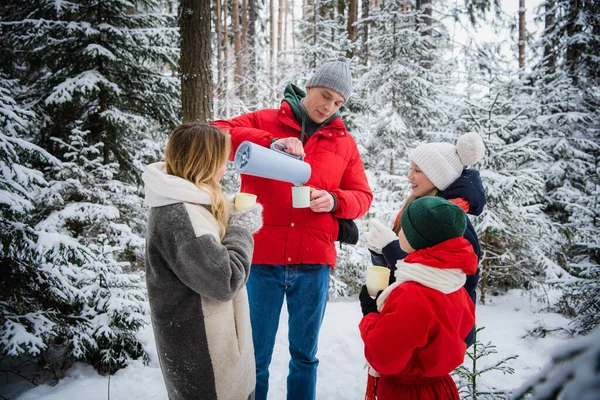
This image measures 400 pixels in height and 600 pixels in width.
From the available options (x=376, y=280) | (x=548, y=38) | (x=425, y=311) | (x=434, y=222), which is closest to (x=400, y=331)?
(x=425, y=311)

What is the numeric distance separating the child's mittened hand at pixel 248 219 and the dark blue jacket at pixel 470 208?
756 millimetres

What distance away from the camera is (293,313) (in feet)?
7.52

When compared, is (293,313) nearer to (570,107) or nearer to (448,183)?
(448,183)

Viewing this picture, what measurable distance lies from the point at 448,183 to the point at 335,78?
1010 mm

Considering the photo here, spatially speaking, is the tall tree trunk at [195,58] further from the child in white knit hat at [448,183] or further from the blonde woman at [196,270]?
the child in white knit hat at [448,183]

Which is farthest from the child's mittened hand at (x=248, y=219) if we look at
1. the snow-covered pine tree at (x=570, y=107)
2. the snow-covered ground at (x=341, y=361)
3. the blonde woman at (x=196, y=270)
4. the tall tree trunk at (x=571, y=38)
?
the tall tree trunk at (x=571, y=38)

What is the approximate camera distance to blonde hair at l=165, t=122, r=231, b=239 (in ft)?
5.29

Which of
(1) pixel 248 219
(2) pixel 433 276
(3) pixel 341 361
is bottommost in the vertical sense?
(3) pixel 341 361

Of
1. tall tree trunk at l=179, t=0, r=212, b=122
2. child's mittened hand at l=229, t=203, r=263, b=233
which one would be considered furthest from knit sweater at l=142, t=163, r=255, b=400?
tall tree trunk at l=179, t=0, r=212, b=122

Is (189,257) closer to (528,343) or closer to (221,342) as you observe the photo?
(221,342)

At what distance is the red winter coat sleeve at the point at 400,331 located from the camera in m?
1.43

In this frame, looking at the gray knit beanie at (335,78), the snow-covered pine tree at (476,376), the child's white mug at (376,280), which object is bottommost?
the snow-covered pine tree at (476,376)

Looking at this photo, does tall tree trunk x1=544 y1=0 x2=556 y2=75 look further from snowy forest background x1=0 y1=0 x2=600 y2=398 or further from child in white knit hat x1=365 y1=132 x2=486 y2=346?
child in white knit hat x1=365 y1=132 x2=486 y2=346

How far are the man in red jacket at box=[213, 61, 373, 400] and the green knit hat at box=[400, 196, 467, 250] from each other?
2.26 feet
